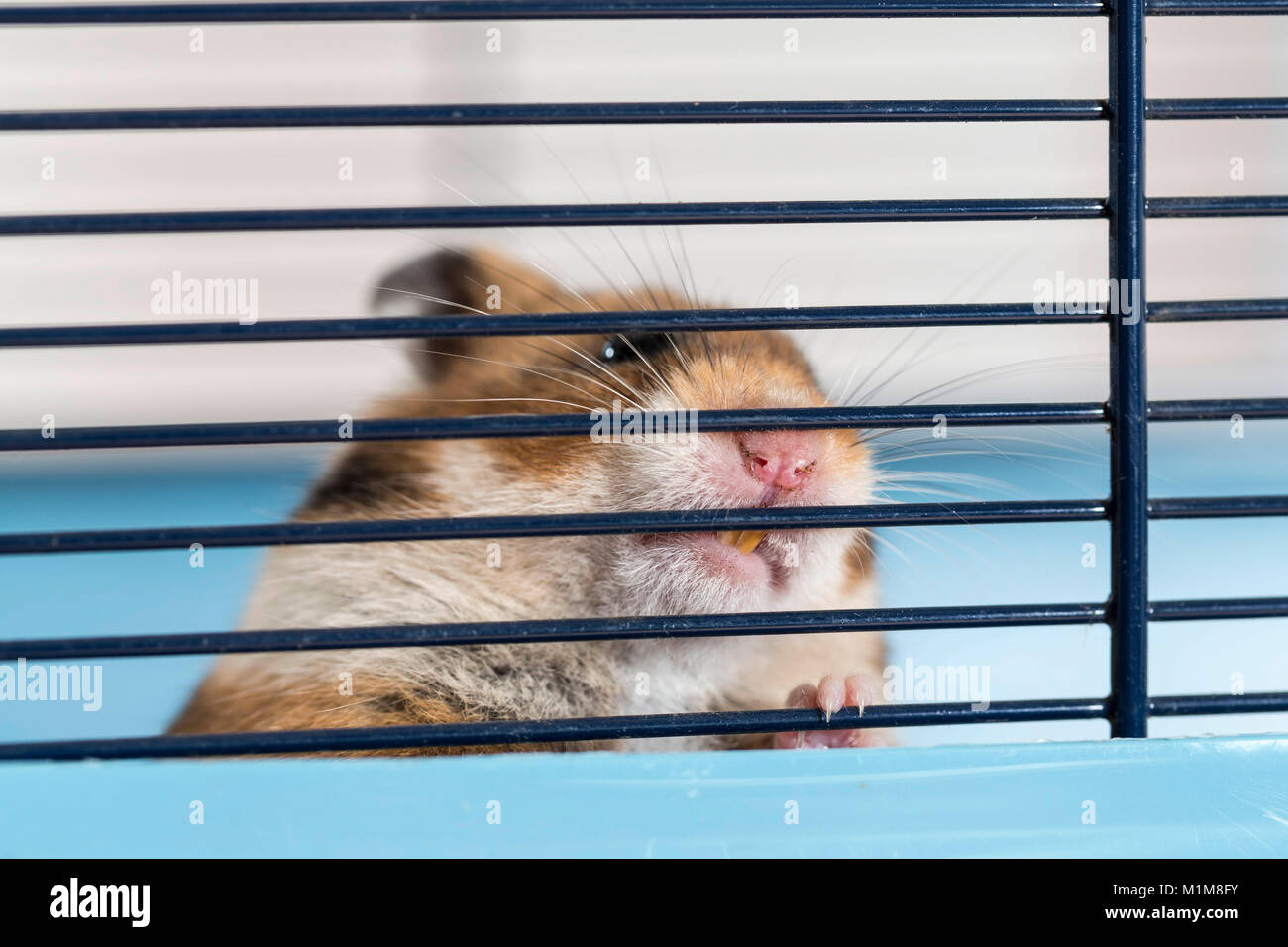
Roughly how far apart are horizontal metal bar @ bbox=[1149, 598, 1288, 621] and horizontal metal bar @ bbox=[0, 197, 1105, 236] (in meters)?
0.44

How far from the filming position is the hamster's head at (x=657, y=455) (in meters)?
1.41

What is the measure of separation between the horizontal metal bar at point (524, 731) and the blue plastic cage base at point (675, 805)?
28 mm

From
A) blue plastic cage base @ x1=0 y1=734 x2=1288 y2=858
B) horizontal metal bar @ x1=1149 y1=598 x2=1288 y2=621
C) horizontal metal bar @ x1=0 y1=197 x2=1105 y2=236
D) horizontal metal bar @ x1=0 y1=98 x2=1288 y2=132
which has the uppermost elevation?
horizontal metal bar @ x1=0 y1=98 x2=1288 y2=132

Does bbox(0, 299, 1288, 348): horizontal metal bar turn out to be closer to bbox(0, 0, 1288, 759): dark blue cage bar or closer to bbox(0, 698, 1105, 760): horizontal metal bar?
bbox(0, 0, 1288, 759): dark blue cage bar

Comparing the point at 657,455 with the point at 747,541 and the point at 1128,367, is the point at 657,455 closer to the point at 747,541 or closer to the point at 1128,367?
the point at 747,541

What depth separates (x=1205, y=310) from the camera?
118cm

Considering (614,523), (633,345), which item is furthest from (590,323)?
(633,345)

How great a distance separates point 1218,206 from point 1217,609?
0.45 metres

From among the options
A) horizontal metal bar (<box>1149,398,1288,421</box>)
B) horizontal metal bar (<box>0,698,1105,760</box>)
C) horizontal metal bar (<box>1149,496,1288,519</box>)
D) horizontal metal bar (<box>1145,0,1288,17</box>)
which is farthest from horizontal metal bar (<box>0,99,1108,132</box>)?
horizontal metal bar (<box>0,698,1105,760</box>)

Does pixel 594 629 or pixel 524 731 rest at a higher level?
pixel 594 629

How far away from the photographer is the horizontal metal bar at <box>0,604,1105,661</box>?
112cm
